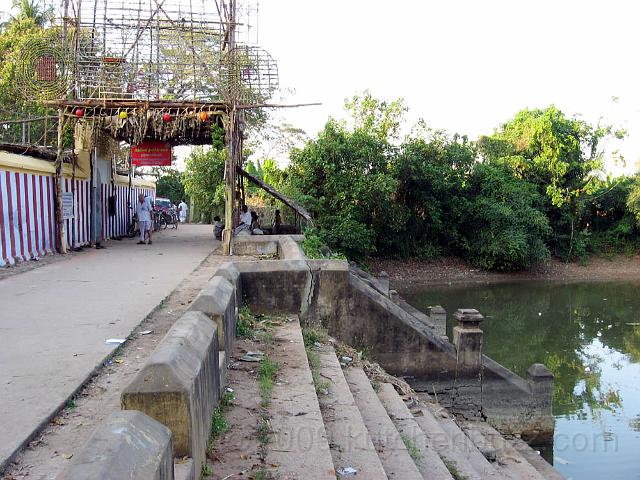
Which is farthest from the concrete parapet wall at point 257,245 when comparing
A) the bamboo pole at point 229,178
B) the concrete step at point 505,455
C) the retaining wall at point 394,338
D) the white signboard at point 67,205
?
the concrete step at point 505,455

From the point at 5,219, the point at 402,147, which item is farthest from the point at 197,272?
the point at 402,147

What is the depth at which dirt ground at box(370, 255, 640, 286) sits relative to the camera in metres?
25.2

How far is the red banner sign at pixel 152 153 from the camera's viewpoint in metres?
14.6

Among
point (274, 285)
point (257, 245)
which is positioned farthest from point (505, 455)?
point (257, 245)

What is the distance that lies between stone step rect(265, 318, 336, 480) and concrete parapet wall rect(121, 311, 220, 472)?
1.72 feet

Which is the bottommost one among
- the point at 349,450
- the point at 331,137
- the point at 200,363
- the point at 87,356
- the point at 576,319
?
the point at 576,319

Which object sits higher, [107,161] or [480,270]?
[107,161]

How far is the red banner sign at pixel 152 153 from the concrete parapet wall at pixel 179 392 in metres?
12.0

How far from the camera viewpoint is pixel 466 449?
261 inches

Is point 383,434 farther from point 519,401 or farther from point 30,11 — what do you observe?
point 30,11

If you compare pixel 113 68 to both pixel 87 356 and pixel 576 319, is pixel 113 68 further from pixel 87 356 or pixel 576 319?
pixel 576 319

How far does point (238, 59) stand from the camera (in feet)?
38.9

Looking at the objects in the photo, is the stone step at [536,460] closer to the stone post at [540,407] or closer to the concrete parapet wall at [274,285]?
the stone post at [540,407]

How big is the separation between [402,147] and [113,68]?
1396 centimetres
